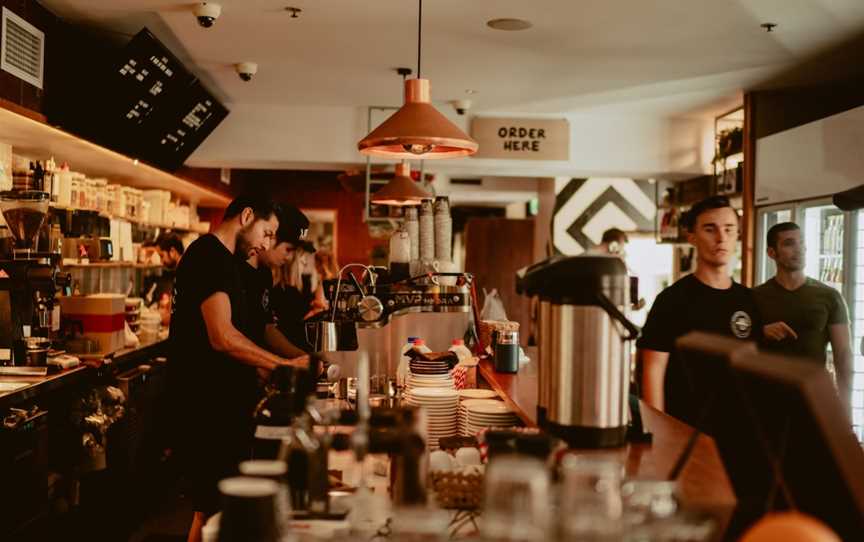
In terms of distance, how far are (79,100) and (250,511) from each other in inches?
161

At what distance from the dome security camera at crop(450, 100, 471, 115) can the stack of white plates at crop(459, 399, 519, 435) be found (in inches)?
177

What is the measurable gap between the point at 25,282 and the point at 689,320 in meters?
3.28

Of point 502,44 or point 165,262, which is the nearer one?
point 502,44

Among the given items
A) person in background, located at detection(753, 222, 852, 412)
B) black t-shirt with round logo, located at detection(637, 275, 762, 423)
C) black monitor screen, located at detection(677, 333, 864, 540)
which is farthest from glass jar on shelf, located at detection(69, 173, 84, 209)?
black monitor screen, located at detection(677, 333, 864, 540)

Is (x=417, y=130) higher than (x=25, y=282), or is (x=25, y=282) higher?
(x=417, y=130)

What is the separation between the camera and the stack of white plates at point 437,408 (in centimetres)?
283

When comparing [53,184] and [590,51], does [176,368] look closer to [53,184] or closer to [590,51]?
[53,184]

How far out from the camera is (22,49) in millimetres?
4223

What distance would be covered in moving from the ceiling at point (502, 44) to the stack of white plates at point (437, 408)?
2.41m

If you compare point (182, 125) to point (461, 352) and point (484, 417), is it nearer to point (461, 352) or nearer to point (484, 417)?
point (461, 352)

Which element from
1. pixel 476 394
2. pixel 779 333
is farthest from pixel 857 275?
pixel 476 394

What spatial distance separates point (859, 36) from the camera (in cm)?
487

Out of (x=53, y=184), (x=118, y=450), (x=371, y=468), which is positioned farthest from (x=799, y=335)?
(x=53, y=184)

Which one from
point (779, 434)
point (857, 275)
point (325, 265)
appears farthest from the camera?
point (325, 265)
